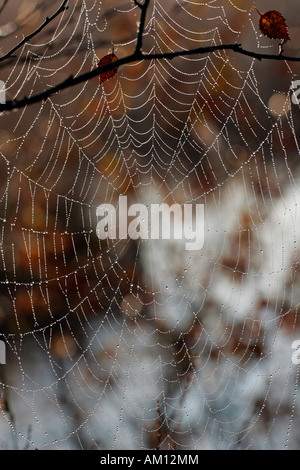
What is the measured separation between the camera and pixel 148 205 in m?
6.12

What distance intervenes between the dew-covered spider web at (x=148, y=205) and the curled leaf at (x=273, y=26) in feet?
9.49

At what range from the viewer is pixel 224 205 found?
6.79 metres

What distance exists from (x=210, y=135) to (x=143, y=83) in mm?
975

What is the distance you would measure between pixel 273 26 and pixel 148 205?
3514mm

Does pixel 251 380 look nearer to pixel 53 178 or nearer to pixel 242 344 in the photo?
pixel 242 344

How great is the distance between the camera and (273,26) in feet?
8.87

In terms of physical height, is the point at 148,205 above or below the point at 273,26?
below

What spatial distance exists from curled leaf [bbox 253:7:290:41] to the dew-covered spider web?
9.49ft

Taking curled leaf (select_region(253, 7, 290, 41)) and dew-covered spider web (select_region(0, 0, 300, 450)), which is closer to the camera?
curled leaf (select_region(253, 7, 290, 41))

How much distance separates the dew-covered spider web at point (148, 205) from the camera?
632cm

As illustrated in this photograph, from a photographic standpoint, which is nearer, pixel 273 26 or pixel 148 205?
pixel 273 26

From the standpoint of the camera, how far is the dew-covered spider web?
20.7 feet

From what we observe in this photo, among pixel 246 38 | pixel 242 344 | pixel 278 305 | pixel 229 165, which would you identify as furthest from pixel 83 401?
pixel 246 38

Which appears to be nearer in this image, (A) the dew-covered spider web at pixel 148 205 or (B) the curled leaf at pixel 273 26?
(B) the curled leaf at pixel 273 26
